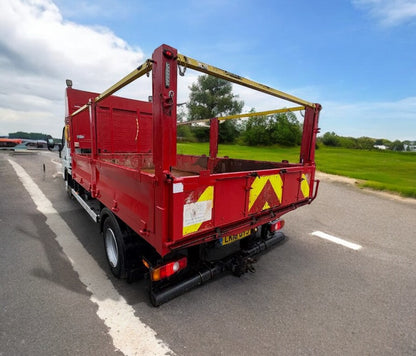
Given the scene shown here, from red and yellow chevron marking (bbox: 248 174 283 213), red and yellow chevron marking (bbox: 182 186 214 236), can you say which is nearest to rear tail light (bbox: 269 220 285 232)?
red and yellow chevron marking (bbox: 248 174 283 213)

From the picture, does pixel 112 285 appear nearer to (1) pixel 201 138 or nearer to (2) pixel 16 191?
(2) pixel 16 191

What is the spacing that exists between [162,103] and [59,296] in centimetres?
264

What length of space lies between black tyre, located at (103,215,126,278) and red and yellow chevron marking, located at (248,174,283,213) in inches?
65.6

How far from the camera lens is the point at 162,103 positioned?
6.12 feet

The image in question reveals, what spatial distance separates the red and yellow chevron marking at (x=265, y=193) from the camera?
9.11 feet

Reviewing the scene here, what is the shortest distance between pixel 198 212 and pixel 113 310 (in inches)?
60.0

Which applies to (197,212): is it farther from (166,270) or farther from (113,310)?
(113,310)

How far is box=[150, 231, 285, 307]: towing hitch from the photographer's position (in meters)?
2.57

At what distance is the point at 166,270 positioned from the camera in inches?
94.7

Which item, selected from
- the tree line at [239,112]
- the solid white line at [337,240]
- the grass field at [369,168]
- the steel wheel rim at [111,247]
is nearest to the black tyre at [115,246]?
the steel wheel rim at [111,247]

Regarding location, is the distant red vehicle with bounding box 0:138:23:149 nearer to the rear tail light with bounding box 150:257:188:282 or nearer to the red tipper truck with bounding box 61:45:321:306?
the red tipper truck with bounding box 61:45:321:306

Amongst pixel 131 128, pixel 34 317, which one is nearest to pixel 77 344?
pixel 34 317

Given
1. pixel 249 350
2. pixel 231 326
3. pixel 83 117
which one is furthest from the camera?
pixel 83 117

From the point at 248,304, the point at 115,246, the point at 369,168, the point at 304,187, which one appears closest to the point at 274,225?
the point at 304,187
